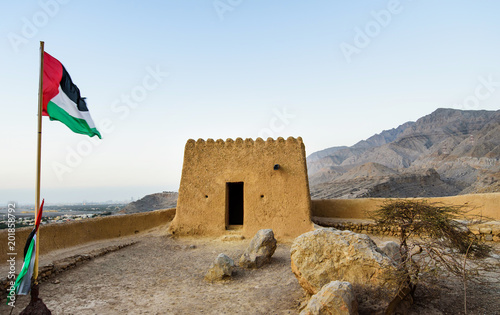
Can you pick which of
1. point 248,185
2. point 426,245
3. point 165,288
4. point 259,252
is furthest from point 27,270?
point 248,185

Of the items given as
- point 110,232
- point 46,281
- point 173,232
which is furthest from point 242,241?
point 46,281

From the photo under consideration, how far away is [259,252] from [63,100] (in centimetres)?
519

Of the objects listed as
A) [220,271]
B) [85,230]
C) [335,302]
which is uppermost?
[85,230]

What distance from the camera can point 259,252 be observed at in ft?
24.7

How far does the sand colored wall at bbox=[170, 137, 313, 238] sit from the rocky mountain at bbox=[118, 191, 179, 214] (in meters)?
16.8

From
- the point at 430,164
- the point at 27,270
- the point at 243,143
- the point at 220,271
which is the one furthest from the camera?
the point at 430,164

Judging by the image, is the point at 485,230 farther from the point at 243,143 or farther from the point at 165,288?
the point at 165,288

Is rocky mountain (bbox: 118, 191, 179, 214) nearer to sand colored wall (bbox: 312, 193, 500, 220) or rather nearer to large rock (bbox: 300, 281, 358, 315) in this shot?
sand colored wall (bbox: 312, 193, 500, 220)

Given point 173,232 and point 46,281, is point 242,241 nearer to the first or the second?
point 173,232

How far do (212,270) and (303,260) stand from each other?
95.8 inches

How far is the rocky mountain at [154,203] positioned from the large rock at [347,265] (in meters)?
23.2

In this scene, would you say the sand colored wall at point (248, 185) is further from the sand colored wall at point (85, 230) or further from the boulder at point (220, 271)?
the boulder at point (220, 271)

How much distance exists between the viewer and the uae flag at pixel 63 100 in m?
5.04

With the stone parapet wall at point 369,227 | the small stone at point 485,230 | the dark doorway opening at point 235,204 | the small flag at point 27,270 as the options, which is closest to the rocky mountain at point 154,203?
the dark doorway opening at point 235,204
